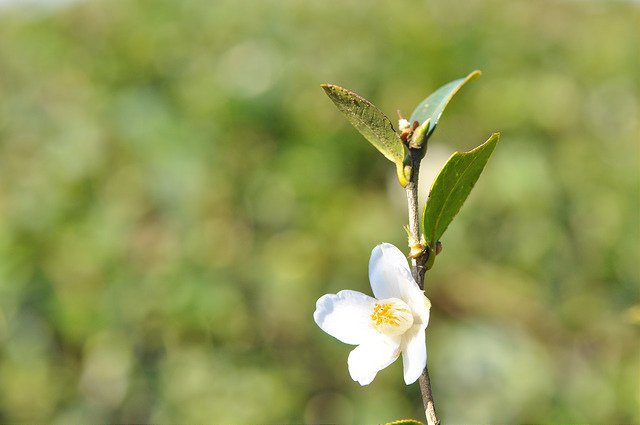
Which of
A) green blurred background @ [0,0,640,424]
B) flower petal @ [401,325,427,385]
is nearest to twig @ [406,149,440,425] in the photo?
flower petal @ [401,325,427,385]

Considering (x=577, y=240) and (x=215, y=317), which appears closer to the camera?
(x=215, y=317)

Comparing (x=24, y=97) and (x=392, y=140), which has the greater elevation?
(x=392, y=140)

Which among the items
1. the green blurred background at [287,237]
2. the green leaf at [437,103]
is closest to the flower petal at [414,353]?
the green leaf at [437,103]

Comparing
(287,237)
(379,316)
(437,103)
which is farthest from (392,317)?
(287,237)

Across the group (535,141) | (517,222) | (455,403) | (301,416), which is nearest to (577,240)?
(517,222)

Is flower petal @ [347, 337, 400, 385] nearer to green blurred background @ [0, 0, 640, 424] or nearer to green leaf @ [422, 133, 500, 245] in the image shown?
green leaf @ [422, 133, 500, 245]

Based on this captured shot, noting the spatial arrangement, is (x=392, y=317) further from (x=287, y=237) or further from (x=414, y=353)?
(x=287, y=237)

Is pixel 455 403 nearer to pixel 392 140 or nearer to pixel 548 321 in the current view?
pixel 548 321
